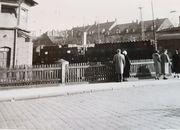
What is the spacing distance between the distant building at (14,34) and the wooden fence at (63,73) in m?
8.07

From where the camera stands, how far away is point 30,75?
15.5 m

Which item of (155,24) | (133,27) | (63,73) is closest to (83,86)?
(63,73)

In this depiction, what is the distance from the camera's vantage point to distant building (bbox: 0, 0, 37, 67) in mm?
23895

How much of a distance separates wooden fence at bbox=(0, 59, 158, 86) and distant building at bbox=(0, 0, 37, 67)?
8.07 m

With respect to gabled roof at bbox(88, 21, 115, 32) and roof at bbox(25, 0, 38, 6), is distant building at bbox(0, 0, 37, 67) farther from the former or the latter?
gabled roof at bbox(88, 21, 115, 32)

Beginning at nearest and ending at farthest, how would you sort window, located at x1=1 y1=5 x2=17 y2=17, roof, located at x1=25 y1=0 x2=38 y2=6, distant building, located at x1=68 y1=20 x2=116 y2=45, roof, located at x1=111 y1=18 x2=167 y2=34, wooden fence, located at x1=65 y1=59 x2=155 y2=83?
wooden fence, located at x1=65 y1=59 x2=155 y2=83 < window, located at x1=1 y1=5 x2=17 y2=17 < roof, located at x1=25 y1=0 x2=38 y2=6 < roof, located at x1=111 y1=18 x2=167 y2=34 < distant building, located at x1=68 y1=20 x2=116 y2=45

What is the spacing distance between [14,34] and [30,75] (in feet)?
34.0

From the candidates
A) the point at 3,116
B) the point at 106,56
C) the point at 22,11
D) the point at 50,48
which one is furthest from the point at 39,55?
the point at 3,116

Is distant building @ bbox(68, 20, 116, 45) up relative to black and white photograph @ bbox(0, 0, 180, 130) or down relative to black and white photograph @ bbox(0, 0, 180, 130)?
up

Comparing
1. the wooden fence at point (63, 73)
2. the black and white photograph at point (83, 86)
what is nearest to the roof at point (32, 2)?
the black and white photograph at point (83, 86)

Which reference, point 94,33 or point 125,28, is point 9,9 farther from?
point 94,33

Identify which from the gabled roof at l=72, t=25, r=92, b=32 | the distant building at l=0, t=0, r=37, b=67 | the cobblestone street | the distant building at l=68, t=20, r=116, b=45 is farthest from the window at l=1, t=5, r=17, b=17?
the gabled roof at l=72, t=25, r=92, b=32

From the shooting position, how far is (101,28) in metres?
104

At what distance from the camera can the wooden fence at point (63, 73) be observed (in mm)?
15164
